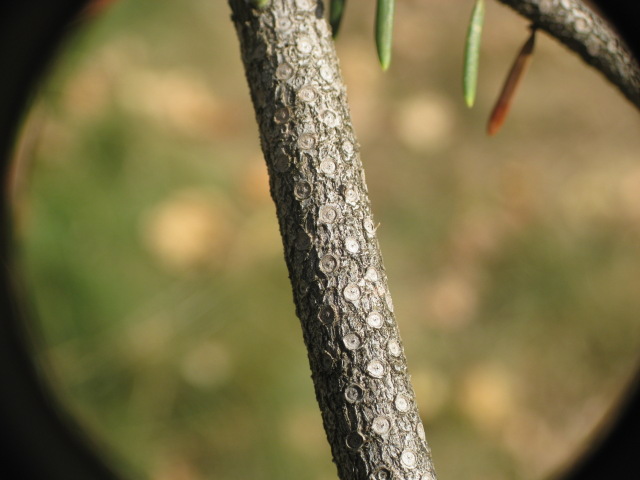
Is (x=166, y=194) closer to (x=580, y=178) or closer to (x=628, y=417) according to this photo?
(x=580, y=178)

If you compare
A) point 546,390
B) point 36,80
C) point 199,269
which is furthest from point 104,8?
point 546,390

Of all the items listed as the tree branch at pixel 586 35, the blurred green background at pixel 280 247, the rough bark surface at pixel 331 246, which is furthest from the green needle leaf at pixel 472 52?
the blurred green background at pixel 280 247

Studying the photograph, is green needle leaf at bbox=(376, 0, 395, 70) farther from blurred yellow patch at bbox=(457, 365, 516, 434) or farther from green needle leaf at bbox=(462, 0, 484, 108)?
blurred yellow patch at bbox=(457, 365, 516, 434)

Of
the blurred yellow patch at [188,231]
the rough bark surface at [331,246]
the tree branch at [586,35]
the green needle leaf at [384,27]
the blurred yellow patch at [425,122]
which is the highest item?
the tree branch at [586,35]

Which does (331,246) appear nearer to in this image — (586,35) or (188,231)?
(586,35)

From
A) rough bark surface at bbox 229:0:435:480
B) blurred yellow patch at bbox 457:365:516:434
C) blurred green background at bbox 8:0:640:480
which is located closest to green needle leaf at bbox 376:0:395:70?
rough bark surface at bbox 229:0:435:480

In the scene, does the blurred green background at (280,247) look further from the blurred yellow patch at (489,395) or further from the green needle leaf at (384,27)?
the green needle leaf at (384,27)
